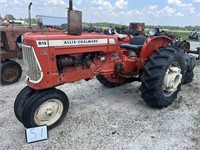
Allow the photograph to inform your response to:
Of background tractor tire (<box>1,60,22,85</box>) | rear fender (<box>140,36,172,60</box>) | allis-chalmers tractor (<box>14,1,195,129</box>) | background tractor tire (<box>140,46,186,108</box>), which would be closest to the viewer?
allis-chalmers tractor (<box>14,1,195,129</box>)

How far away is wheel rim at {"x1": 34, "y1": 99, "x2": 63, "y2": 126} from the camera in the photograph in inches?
115

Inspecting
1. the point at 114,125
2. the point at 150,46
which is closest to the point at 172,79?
the point at 150,46

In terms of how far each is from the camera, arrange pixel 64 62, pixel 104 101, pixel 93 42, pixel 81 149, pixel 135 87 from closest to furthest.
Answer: pixel 81 149 < pixel 64 62 < pixel 93 42 < pixel 104 101 < pixel 135 87

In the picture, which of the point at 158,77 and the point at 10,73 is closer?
the point at 158,77

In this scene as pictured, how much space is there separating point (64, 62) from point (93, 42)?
52cm

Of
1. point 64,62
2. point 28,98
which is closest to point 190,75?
point 64,62

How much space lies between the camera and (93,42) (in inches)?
131

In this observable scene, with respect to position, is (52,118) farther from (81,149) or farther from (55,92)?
(81,149)

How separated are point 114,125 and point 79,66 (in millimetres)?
942

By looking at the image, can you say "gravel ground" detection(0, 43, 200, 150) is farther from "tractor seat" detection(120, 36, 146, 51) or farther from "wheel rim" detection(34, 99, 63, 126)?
"tractor seat" detection(120, 36, 146, 51)

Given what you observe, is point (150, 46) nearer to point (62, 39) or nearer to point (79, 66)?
point (79, 66)

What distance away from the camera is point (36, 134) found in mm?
2799

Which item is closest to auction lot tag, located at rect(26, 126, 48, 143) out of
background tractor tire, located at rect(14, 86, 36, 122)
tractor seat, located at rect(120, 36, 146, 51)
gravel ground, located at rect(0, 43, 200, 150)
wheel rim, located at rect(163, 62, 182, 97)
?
gravel ground, located at rect(0, 43, 200, 150)

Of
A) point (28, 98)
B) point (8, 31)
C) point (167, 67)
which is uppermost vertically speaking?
point (8, 31)
